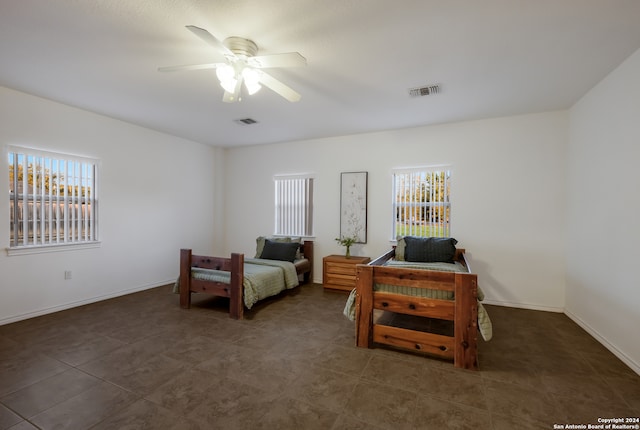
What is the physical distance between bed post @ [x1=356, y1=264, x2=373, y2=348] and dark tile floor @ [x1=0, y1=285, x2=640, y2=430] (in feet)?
0.43

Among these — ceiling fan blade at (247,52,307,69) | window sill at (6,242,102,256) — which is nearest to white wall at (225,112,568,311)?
ceiling fan blade at (247,52,307,69)

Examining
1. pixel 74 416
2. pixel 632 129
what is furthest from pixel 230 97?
pixel 632 129

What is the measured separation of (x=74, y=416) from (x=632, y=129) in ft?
15.6

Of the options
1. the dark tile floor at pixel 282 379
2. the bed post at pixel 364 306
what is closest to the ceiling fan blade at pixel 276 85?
the bed post at pixel 364 306

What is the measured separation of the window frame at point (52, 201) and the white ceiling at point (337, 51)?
30.2 inches

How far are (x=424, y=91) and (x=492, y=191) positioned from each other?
6.12ft

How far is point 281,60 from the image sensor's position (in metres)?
2.13

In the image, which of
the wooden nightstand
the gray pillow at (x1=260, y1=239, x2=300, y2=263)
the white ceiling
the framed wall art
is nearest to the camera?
the white ceiling

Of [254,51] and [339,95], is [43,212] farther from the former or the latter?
[339,95]

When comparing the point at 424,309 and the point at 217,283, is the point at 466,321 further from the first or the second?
the point at 217,283

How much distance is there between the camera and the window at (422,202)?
4312mm

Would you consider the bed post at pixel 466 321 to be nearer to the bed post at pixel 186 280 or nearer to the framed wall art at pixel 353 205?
the framed wall art at pixel 353 205

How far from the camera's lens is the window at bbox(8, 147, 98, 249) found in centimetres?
334

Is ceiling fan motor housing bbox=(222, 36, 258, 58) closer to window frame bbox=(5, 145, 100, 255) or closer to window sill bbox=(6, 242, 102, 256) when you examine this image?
window frame bbox=(5, 145, 100, 255)
